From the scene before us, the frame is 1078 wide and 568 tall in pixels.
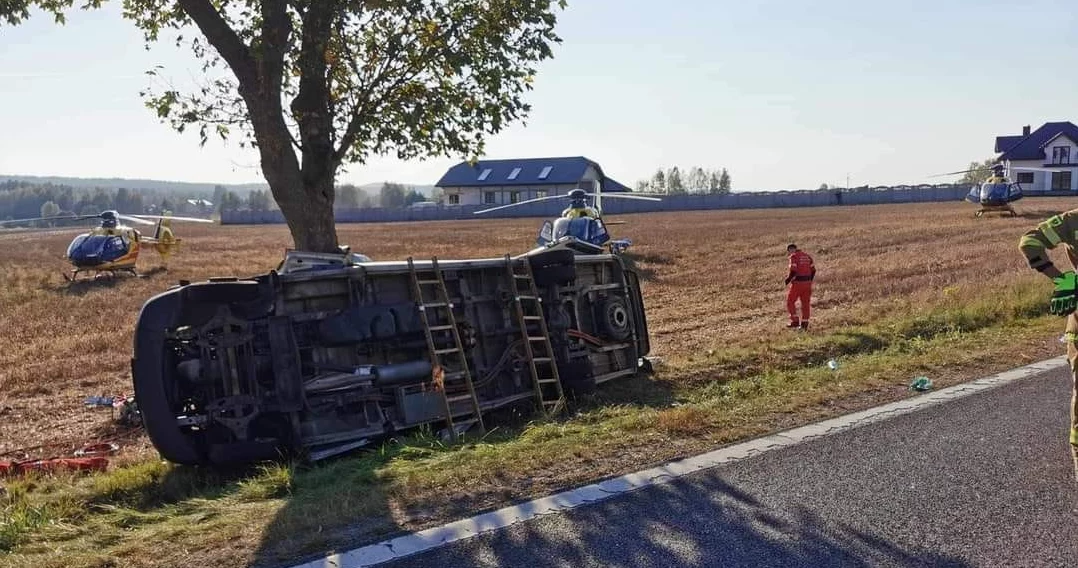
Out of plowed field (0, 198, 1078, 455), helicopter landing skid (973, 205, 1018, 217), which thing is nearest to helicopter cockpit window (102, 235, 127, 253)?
plowed field (0, 198, 1078, 455)

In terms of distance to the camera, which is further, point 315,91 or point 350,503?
point 315,91

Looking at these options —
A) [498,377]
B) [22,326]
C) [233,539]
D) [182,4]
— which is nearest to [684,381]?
[498,377]

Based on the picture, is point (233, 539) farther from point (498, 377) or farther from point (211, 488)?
point (498, 377)

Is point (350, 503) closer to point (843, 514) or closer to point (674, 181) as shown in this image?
point (843, 514)

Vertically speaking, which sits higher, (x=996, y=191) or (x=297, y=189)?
(x=297, y=189)

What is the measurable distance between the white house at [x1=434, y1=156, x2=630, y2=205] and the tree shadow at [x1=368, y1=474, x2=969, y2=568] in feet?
290

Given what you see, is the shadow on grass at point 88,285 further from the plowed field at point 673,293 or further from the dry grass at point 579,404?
the dry grass at point 579,404

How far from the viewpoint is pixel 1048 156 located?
84562mm

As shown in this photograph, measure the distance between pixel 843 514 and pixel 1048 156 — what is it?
304 ft

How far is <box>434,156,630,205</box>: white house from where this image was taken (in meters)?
95.4

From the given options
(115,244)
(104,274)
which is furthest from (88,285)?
(104,274)

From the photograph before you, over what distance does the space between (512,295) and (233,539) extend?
534 cm

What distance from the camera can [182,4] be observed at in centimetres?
1043

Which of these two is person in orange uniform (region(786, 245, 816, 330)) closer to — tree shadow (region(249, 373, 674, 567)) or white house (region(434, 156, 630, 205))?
tree shadow (region(249, 373, 674, 567))
